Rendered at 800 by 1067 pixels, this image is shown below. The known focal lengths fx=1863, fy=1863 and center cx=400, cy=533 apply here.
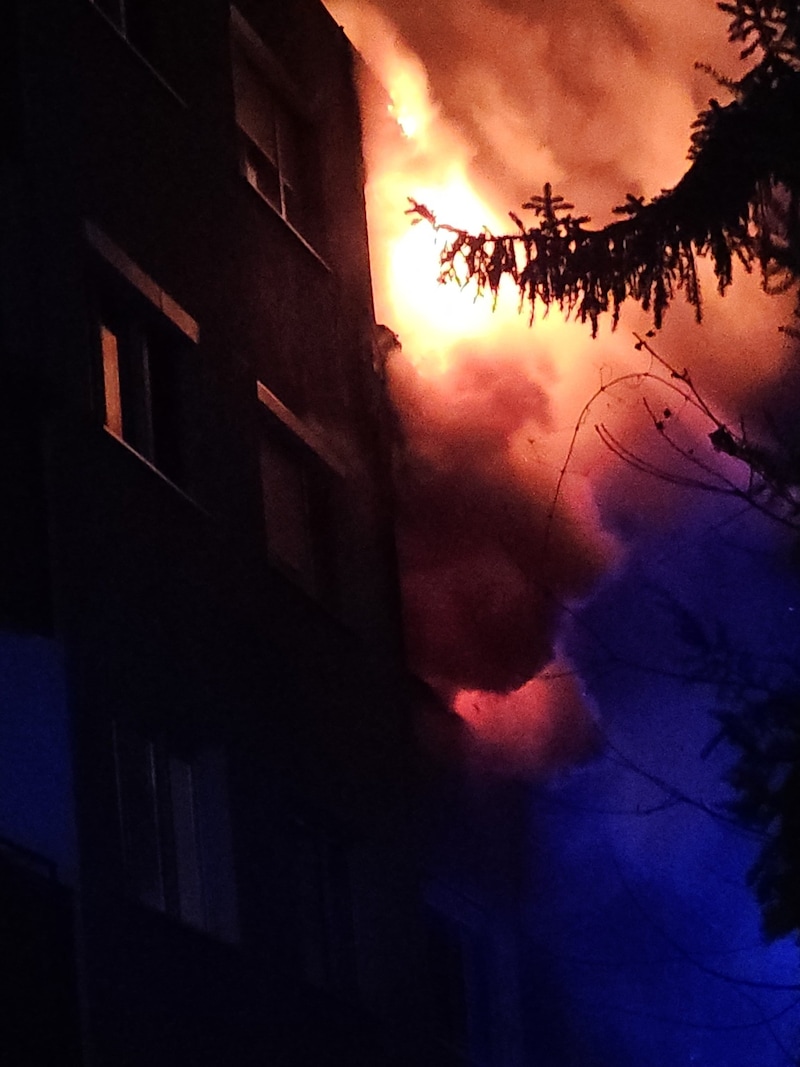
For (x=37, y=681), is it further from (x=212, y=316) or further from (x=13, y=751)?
(x=212, y=316)

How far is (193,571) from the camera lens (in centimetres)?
1002

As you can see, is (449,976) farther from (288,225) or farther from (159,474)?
(288,225)

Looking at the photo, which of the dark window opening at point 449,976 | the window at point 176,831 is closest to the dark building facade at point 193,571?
the window at point 176,831

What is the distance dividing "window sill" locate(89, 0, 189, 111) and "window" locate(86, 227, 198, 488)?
1.49 m

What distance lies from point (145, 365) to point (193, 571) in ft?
4.08

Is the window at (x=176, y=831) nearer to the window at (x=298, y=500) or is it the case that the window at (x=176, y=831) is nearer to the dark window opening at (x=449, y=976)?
the window at (x=298, y=500)

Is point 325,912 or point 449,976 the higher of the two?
point 449,976

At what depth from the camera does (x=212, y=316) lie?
36.6ft

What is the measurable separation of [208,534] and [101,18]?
2976 mm

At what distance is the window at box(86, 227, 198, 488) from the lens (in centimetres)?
1005

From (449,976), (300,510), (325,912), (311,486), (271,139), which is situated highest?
(271,139)

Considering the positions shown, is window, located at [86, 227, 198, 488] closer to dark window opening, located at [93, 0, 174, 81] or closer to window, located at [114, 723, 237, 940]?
window, located at [114, 723, 237, 940]

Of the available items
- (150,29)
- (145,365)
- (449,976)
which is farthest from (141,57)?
(449,976)

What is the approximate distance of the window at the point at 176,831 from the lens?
8.87 meters
